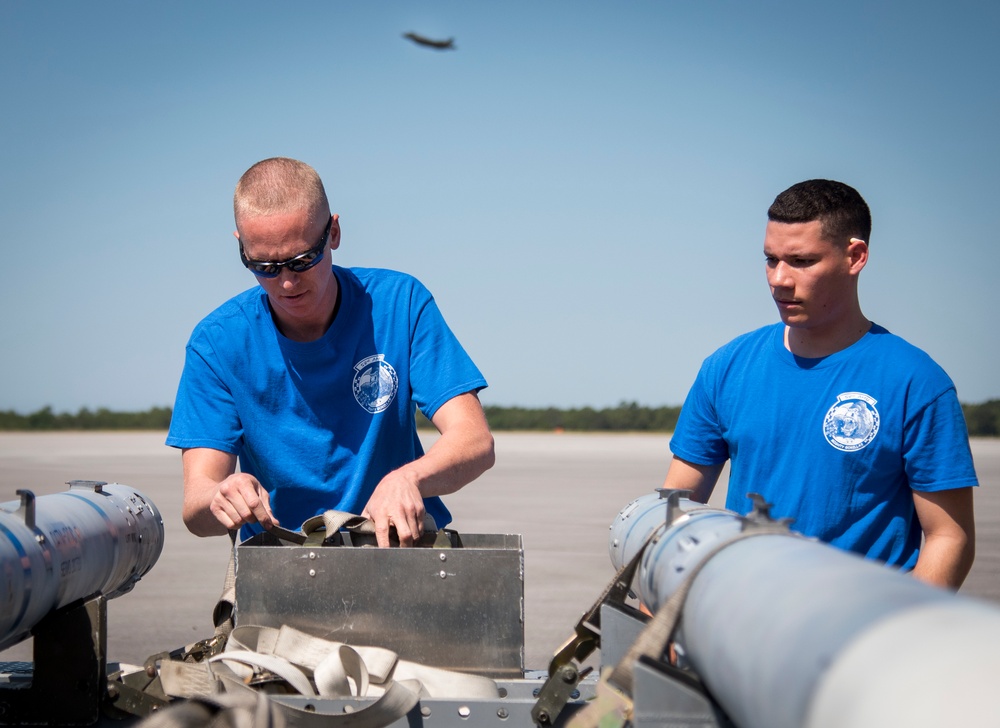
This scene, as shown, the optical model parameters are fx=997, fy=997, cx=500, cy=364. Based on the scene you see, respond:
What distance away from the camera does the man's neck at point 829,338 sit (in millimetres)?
3217

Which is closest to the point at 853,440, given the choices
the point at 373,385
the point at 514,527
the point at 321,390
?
the point at 373,385

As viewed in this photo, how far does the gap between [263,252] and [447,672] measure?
53.0 inches

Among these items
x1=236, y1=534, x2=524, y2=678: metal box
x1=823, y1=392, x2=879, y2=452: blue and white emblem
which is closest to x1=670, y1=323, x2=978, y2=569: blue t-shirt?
x1=823, y1=392, x2=879, y2=452: blue and white emblem

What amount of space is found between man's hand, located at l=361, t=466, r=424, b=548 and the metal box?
0.20 metres

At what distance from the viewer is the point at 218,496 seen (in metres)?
2.71

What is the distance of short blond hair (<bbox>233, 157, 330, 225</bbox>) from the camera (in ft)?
9.71

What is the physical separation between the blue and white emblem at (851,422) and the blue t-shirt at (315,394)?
1.12 metres

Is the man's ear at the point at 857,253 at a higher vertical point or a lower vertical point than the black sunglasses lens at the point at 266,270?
higher

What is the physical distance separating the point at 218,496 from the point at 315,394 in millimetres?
630

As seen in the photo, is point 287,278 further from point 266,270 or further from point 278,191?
point 278,191

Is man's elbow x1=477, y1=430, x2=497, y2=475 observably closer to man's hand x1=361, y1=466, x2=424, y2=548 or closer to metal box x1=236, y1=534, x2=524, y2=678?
man's hand x1=361, y1=466, x2=424, y2=548

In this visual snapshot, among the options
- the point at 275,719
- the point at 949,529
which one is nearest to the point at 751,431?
the point at 949,529

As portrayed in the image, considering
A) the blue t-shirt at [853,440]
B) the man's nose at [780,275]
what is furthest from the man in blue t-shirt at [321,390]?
the man's nose at [780,275]

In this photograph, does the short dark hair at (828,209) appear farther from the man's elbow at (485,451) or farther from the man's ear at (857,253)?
the man's elbow at (485,451)
